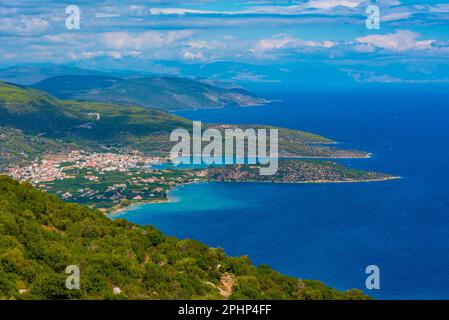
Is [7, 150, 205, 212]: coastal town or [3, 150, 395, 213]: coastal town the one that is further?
[3, 150, 395, 213]: coastal town

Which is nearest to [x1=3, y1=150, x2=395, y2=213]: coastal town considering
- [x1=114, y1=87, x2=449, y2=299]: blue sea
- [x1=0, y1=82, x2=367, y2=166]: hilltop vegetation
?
[x1=114, y1=87, x2=449, y2=299]: blue sea

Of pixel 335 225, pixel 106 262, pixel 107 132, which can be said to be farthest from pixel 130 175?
pixel 106 262

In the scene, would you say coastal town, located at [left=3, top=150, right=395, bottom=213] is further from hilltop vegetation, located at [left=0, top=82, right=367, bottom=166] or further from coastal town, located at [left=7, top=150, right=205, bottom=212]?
hilltop vegetation, located at [left=0, top=82, right=367, bottom=166]

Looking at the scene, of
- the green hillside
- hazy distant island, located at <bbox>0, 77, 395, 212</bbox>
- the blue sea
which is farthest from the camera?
hazy distant island, located at <bbox>0, 77, 395, 212</bbox>

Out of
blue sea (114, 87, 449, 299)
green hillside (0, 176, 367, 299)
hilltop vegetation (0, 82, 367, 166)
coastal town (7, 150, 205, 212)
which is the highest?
hilltop vegetation (0, 82, 367, 166)

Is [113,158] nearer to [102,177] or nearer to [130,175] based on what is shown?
[130,175]

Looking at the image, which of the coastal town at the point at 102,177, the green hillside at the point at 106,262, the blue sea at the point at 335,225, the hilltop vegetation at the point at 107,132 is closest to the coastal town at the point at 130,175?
the coastal town at the point at 102,177

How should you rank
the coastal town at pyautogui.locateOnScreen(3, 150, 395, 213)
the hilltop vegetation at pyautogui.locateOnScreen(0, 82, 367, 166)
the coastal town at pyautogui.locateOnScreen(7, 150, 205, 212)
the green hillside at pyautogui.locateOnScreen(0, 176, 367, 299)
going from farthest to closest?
the hilltop vegetation at pyautogui.locateOnScreen(0, 82, 367, 166) < the coastal town at pyautogui.locateOnScreen(3, 150, 395, 213) < the coastal town at pyautogui.locateOnScreen(7, 150, 205, 212) < the green hillside at pyautogui.locateOnScreen(0, 176, 367, 299)
